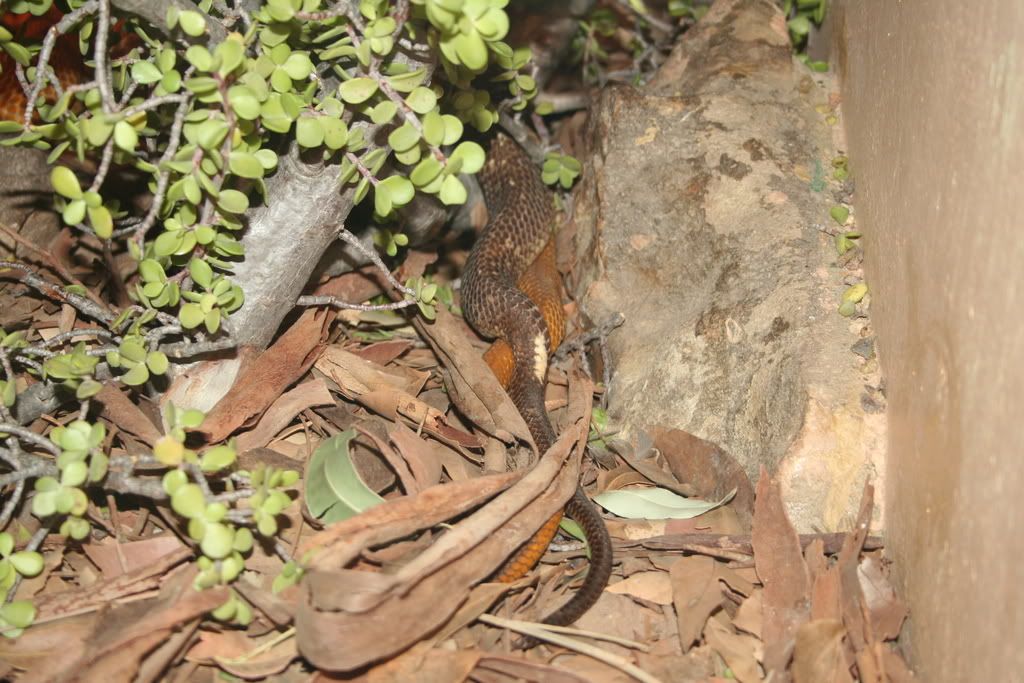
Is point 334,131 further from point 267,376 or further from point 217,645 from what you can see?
point 217,645

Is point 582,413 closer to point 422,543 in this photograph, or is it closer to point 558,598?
point 558,598

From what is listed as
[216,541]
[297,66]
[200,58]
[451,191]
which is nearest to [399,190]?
[451,191]

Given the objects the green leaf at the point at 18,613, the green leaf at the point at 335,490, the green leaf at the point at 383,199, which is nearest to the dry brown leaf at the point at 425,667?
the green leaf at the point at 335,490

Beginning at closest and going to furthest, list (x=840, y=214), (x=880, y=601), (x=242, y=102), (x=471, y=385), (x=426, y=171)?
(x=242, y=102)
(x=426, y=171)
(x=880, y=601)
(x=840, y=214)
(x=471, y=385)

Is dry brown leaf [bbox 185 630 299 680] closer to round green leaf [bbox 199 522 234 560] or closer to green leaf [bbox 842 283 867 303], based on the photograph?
round green leaf [bbox 199 522 234 560]

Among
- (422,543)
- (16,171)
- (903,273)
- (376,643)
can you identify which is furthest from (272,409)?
(903,273)

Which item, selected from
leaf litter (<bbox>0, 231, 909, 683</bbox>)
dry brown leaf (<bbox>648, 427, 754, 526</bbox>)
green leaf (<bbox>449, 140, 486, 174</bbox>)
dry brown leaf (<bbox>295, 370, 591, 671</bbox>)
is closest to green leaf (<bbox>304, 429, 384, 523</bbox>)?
leaf litter (<bbox>0, 231, 909, 683</bbox>)
